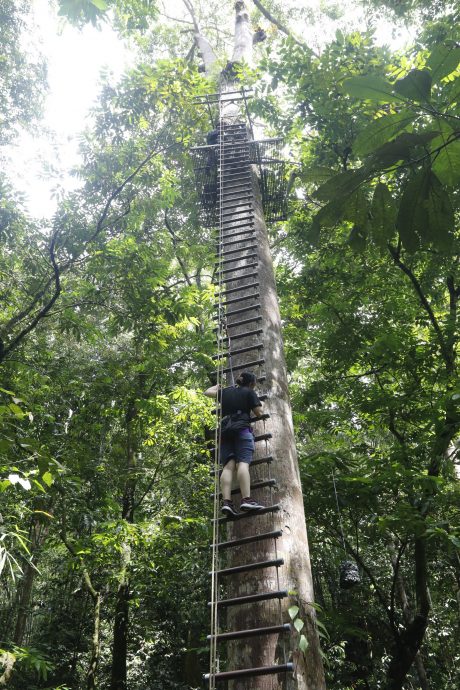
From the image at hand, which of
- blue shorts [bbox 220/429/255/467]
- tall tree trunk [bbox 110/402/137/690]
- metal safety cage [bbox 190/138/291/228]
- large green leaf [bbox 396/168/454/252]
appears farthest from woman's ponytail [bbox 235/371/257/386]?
metal safety cage [bbox 190/138/291/228]

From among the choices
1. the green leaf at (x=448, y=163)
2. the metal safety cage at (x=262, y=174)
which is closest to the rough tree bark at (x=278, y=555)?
the green leaf at (x=448, y=163)

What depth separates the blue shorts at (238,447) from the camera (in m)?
2.66

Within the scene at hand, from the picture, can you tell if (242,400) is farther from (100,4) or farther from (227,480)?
(100,4)

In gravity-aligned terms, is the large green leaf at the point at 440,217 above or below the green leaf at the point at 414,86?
below

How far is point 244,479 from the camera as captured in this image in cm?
251

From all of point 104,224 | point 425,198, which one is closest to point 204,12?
point 104,224

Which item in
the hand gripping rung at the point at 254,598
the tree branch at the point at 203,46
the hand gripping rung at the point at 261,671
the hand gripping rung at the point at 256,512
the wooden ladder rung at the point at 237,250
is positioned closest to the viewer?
the hand gripping rung at the point at 261,671

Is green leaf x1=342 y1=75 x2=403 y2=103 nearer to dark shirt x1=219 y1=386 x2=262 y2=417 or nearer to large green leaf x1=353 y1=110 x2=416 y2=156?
large green leaf x1=353 y1=110 x2=416 y2=156

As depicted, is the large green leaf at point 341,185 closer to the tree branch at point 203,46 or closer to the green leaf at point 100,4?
the green leaf at point 100,4

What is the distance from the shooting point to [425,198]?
1140 millimetres

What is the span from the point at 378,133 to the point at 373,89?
6.0 inches

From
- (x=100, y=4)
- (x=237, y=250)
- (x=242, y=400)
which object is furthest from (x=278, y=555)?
(x=237, y=250)

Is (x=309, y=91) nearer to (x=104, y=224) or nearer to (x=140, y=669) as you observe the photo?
(x=104, y=224)

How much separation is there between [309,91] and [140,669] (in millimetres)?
7291
